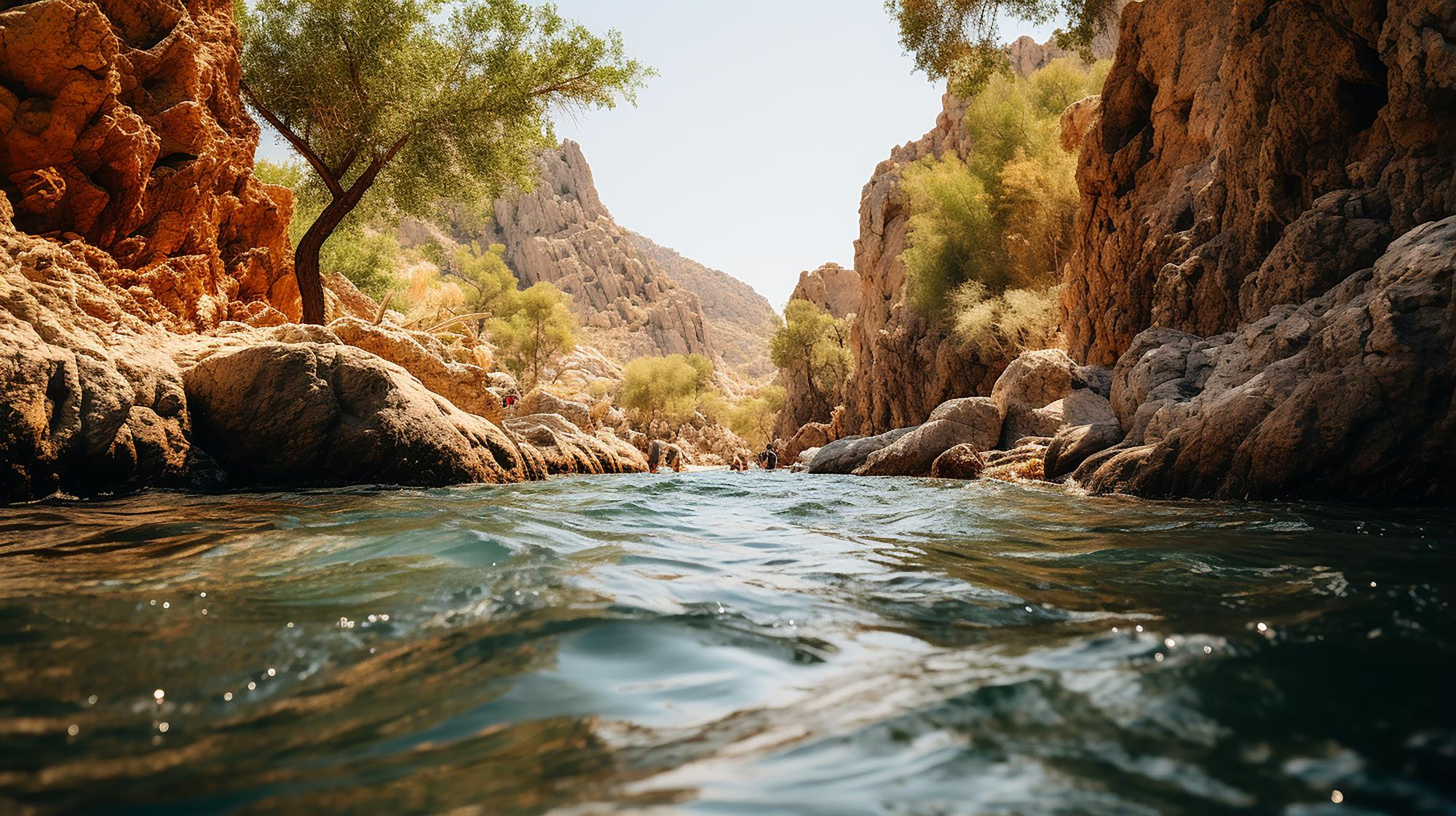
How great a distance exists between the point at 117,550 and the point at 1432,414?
27.3ft

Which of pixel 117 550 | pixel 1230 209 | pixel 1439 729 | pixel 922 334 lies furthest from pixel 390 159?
pixel 922 334

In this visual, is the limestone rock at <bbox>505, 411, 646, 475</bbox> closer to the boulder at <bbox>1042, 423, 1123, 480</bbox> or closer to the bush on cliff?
the boulder at <bbox>1042, 423, 1123, 480</bbox>

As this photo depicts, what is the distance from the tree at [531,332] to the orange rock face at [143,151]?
3818 cm

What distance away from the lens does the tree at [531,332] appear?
50156mm

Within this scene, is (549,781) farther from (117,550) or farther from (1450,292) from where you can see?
(1450,292)

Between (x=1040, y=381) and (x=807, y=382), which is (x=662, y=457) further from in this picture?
(x=807, y=382)

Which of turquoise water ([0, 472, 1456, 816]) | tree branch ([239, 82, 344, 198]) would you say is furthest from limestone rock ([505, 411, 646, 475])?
turquoise water ([0, 472, 1456, 816])

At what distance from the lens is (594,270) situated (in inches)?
4446

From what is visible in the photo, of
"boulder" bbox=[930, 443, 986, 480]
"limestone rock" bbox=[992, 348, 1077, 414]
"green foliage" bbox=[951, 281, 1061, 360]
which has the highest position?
"green foliage" bbox=[951, 281, 1061, 360]

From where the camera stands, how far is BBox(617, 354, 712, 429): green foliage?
58562mm

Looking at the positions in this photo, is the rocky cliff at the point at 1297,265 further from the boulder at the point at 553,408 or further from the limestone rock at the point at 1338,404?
the boulder at the point at 553,408

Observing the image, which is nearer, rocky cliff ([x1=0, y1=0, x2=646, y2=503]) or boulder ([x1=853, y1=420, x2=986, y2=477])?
rocky cliff ([x1=0, y1=0, x2=646, y2=503])

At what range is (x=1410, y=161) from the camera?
7.98 m

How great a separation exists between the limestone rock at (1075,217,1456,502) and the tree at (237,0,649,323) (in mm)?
12109
